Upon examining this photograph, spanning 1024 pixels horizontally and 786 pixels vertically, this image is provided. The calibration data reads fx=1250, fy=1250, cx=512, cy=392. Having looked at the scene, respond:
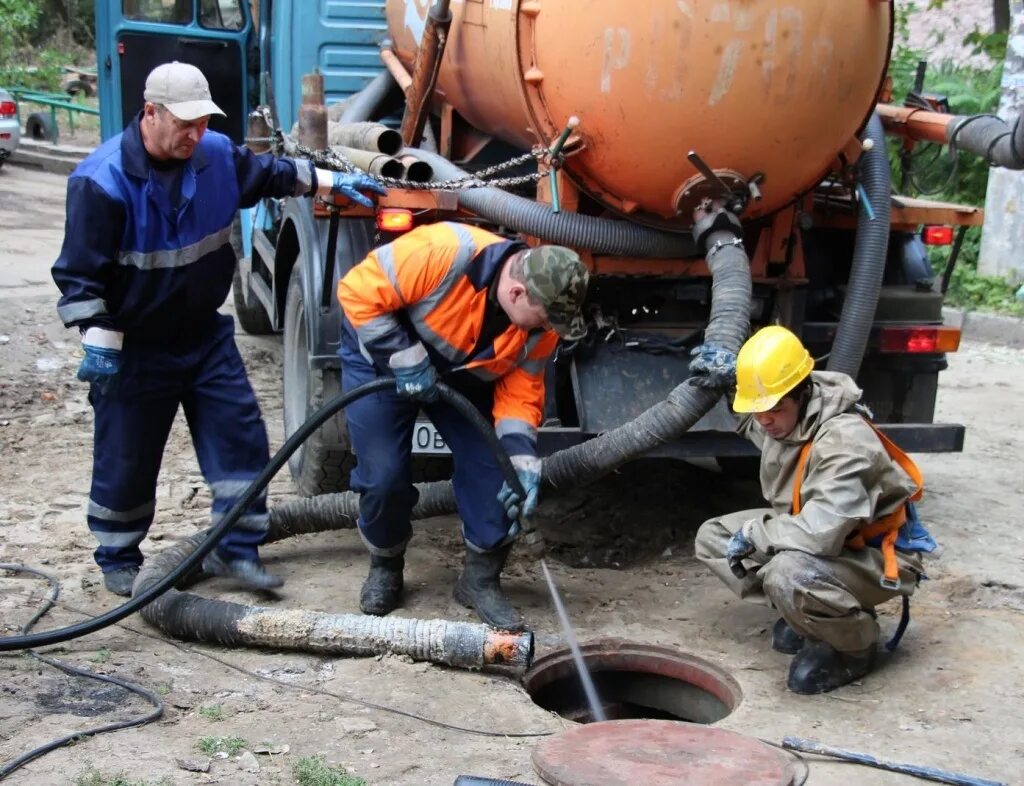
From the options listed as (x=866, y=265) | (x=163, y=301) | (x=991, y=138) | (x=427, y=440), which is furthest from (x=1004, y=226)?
(x=163, y=301)

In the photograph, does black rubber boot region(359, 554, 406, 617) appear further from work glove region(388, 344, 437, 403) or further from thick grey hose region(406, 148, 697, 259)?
thick grey hose region(406, 148, 697, 259)

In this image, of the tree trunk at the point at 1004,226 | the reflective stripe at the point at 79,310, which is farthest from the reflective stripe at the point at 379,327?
the tree trunk at the point at 1004,226

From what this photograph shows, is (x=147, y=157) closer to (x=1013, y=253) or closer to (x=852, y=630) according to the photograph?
(x=852, y=630)

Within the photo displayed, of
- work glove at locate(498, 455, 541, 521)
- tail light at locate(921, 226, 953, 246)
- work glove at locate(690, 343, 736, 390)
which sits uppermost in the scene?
tail light at locate(921, 226, 953, 246)

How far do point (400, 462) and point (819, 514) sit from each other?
1394 millimetres

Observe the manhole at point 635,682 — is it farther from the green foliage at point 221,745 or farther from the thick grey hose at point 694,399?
the green foliage at point 221,745

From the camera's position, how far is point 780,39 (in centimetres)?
383

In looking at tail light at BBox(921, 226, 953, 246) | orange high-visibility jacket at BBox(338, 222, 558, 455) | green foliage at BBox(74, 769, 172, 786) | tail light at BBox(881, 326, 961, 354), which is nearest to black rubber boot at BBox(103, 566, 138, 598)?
orange high-visibility jacket at BBox(338, 222, 558, 455)

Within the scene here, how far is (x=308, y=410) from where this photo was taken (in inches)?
198

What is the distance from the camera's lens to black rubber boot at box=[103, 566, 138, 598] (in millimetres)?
4312

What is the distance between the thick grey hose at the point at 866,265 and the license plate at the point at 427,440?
1.45 m

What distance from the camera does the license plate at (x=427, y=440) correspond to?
443cm

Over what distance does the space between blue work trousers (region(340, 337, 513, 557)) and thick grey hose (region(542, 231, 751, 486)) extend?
0.34 metres

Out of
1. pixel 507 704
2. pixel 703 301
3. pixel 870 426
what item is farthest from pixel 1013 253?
pixel 507 704
